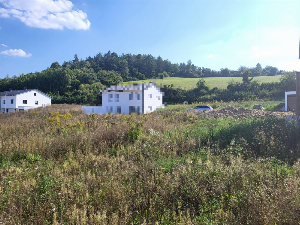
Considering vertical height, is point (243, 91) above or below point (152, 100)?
above

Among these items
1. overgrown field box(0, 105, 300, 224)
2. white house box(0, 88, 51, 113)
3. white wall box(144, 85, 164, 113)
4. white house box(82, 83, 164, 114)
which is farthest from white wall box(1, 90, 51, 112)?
overgrown field box(0, 105, 300, 224)

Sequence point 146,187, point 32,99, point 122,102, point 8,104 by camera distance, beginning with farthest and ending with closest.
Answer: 1. point 32,99
2. point 8,104
3. point 122,102
4. point 146,187

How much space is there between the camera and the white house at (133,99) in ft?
50.7

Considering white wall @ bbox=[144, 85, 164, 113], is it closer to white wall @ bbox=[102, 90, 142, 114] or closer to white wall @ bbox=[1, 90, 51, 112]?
white wall @ bbox=[102, 90, 142, 114]

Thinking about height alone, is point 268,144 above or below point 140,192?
above

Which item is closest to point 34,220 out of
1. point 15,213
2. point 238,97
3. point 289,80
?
point 15,213

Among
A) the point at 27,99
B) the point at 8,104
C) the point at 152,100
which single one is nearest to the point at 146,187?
the point at 152,100

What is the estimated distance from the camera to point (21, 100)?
4331 cm

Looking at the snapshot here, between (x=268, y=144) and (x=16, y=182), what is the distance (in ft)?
23.6

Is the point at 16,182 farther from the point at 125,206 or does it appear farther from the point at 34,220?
the point at 125,206

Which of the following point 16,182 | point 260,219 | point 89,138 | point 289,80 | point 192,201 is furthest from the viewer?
point 289,80

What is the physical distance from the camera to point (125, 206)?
11.1ft

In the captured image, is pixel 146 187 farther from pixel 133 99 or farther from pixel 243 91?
pixel 243 91

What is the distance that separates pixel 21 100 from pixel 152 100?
3871 cm
